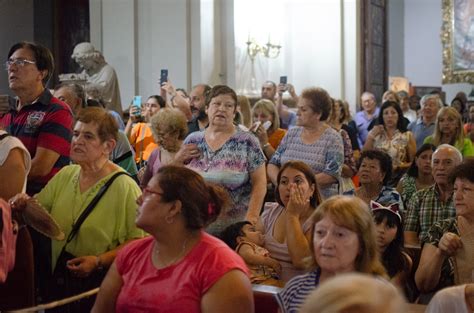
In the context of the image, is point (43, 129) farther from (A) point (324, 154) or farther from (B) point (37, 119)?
(A) point (324, 154)

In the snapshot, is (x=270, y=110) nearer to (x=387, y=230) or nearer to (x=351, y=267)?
(x=387, y=230)

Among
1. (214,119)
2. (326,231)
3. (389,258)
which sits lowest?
(389,258)

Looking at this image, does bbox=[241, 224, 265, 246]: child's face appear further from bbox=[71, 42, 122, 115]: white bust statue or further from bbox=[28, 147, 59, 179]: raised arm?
bbox=[71, 42, 122, 115]: white bust statue

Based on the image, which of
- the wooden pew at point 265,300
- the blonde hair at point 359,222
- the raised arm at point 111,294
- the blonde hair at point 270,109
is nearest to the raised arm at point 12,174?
the raised arm at point 111,294

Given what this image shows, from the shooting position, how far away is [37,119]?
14.0 feet

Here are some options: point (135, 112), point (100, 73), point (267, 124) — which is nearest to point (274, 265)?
point (267, 124)

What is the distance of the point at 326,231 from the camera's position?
300 centimetres

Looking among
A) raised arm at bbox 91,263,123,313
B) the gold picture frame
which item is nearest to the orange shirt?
raised arm at bbox 91,263,123,313

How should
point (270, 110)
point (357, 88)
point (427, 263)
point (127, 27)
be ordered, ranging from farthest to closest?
point (357, 88), point (127, 27), point (270, 110), point (427, 263)

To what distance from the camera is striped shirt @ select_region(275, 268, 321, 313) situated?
3033mm

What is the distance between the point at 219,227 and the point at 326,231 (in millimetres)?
1963

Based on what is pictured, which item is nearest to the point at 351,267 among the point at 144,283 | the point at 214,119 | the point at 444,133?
the point at 144,283

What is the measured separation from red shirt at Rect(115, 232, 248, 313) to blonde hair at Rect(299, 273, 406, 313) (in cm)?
110

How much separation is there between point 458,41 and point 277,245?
13.6 meters
